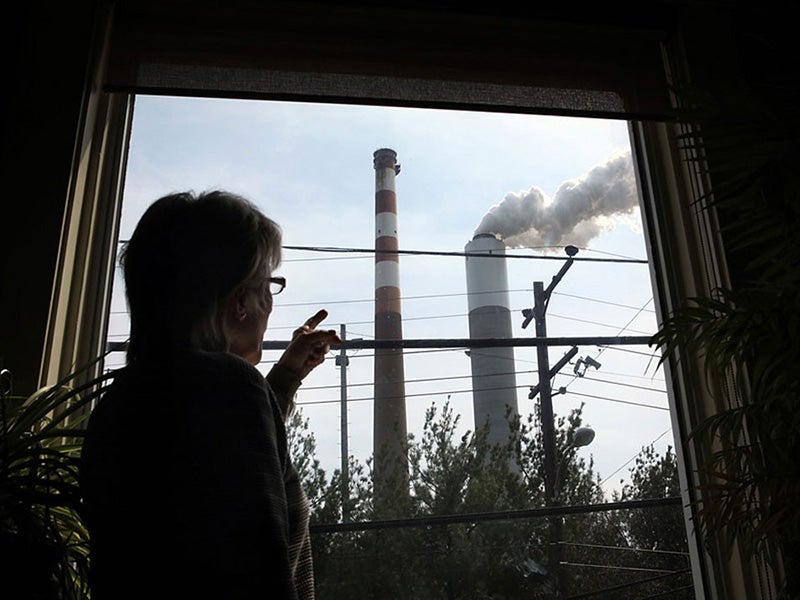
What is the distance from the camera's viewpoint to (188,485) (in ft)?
2.52

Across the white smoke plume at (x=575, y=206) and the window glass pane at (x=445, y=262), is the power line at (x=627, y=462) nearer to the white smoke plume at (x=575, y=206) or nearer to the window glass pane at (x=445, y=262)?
the window glass pane at (x=445, y=262)

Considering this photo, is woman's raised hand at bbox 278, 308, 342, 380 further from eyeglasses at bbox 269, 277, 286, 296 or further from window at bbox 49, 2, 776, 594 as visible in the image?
window at bbox 49, 2, 776, 594

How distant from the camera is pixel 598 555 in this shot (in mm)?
2346

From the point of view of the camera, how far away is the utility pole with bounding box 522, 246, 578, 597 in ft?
7.06

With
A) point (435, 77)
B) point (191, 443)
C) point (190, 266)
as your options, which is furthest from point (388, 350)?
point (191, 443)

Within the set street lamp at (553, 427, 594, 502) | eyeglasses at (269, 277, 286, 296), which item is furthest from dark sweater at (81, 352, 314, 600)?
street lamp at (553, 427, 594, 502)

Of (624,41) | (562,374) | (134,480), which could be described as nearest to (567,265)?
(562,374)

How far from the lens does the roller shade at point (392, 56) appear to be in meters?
1.77

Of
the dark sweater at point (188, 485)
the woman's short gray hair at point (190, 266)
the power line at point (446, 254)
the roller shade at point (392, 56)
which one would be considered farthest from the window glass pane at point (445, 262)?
the dark sweater at point (188, 485)

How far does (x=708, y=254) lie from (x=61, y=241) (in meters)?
1.58

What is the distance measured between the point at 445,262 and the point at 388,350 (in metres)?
0.33

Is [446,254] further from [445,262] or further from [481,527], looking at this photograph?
[481,527]

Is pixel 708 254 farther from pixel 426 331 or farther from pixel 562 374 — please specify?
pixel 426 331

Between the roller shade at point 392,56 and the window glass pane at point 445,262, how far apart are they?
214 mm
